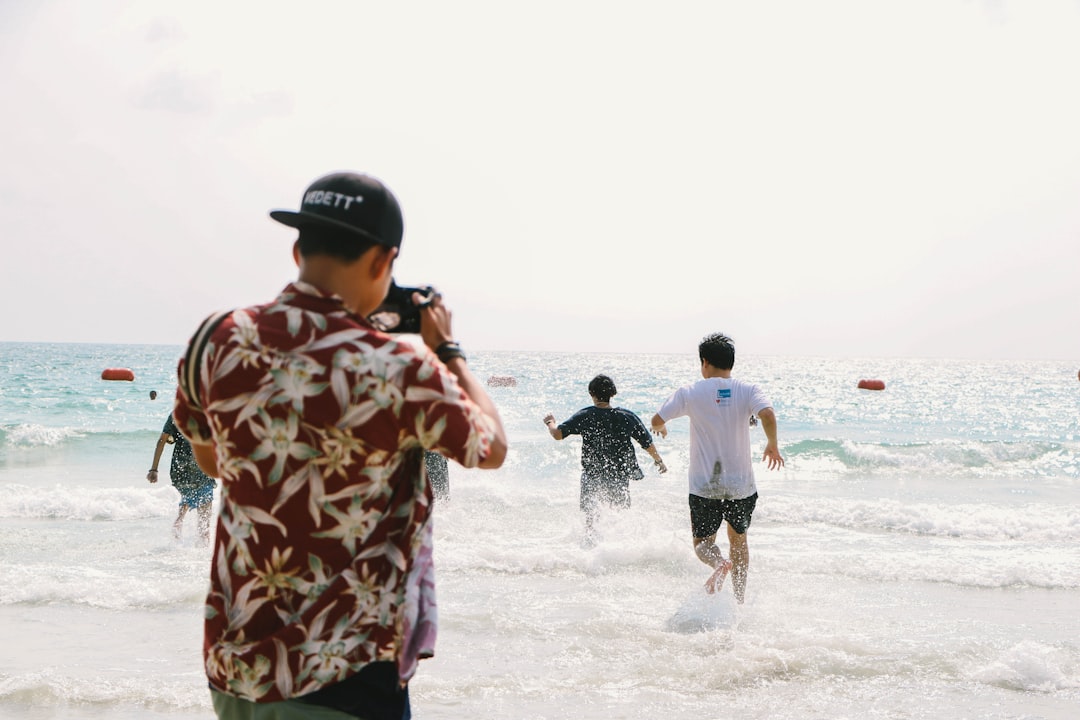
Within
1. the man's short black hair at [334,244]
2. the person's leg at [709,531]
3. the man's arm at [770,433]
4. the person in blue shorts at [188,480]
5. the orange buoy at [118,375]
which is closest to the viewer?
the man's short black hair at [334,244]

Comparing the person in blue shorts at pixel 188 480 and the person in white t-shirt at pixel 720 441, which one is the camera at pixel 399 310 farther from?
the person in blue shorts at pixel 188 480

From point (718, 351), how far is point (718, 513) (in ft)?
3.70

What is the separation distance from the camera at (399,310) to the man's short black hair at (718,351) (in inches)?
182

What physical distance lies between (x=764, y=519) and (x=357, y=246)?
10960mm

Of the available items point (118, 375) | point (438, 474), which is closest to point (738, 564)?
point (438, 474)

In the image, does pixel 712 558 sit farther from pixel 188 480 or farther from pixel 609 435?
pixel 188 480

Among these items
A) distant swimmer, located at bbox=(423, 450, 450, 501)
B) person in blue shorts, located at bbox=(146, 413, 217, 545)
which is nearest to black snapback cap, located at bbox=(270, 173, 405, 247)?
distant swimmer, located at bbox=(423, 450, 450, 501)

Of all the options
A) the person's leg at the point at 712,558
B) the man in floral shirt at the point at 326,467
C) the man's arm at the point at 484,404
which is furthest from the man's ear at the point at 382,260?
the person's leg at the point at 712,558

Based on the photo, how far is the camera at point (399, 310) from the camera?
1.88m

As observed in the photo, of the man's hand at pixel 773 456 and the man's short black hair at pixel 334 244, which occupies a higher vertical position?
the man's short black hair at pixel 334 244

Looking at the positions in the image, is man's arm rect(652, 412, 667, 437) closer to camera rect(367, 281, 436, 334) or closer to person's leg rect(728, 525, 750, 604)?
person's leg rect(728, 525, 750, 604)

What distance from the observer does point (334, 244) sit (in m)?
1.79

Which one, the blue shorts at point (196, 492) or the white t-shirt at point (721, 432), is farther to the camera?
the blue shorts at point (196, 492)

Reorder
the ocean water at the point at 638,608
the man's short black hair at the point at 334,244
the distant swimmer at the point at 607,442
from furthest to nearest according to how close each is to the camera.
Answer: the distant swimmer at the point at 607,442 → the ocean water at the point at 638,608 → the man's short black hair at the point at 334,244
